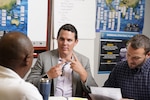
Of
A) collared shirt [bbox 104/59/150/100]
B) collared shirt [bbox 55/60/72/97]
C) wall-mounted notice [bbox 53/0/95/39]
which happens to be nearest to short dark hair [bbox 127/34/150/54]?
collared shirt [bbox 104/59/150/100]

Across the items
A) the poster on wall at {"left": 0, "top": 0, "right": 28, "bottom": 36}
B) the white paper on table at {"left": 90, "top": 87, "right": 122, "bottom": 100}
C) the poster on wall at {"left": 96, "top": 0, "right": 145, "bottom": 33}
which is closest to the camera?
the white paper on table at {"left": 90, "top": 87, "right": 122, "bottom": 100}

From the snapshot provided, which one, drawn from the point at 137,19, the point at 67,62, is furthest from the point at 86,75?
the point at 137,19

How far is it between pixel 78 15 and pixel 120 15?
62 cm

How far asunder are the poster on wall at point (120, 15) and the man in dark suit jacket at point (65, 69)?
2.42ft

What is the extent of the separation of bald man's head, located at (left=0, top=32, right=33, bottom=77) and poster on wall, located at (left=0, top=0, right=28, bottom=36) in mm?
1507

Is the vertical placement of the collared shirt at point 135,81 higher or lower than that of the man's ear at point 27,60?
lower

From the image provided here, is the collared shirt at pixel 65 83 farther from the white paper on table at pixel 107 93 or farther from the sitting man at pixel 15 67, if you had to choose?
the sitting man at pixel 15 67

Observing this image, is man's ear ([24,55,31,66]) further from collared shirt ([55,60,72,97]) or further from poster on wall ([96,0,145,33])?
poster on wall ([96,0,145,33])

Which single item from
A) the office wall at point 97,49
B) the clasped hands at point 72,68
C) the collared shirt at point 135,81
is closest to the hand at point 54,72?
the clasped hands at point 72,68

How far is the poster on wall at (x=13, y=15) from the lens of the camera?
8.80 feet

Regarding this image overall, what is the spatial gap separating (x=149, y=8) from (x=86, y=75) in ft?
5.06

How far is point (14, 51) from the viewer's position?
1221 mm

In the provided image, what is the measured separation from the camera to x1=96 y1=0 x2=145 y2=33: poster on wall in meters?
3.24

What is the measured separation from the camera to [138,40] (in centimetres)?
236
